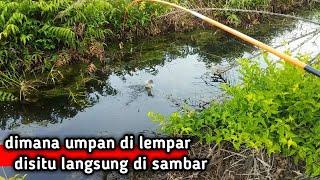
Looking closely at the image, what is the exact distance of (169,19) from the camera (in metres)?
10.8

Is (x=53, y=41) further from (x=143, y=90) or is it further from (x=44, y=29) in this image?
(x=143, y=90)

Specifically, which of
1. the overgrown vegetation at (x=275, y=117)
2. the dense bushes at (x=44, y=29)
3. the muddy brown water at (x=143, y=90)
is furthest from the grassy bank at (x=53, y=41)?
the overgrown vegetation at (x=275, y=117)

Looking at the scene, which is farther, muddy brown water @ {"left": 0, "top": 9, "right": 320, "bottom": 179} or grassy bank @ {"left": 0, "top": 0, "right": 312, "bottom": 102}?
grassy bank @ {"left": 0, "top": 0, "right": 312, "bottom": 102}

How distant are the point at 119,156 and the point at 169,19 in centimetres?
620

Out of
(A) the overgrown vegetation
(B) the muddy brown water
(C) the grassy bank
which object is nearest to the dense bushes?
(C) the grassy bank

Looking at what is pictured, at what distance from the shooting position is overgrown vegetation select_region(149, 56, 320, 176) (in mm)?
4258

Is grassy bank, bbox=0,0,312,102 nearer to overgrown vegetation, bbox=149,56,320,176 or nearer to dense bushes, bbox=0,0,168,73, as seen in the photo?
dense bushes, bbox=0,0,168,73

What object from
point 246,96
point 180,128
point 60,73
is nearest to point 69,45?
point 60,73

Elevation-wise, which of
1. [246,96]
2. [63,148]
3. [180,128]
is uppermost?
[246,96]

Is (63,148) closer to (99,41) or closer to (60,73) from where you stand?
(60,73)

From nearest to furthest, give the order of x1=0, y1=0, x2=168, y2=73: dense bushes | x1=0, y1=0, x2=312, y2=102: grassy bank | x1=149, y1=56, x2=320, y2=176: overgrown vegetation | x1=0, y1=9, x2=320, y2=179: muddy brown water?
x1=149, y1=56, x2=320, y2=176: overgrown vegetation < x1=0, y1=9, x2=320, y2=179: muddy brown water < x1=0, y1=0, x2=312, y2=102: grassy bank < x1=0, y1=0, x2=168, y2=73: dense bushes

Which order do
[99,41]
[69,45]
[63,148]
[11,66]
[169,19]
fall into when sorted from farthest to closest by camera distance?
1. [169,19]
2. [99,41]
3. [69,45]
4. [11,66]
5. [63,148]

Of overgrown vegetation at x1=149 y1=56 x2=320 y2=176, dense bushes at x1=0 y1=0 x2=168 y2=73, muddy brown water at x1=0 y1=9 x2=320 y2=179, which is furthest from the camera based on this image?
dense bushes at x1=0 y1=0 x2=168 y2=73

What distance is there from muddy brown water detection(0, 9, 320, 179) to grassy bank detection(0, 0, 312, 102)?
407 millimetres
